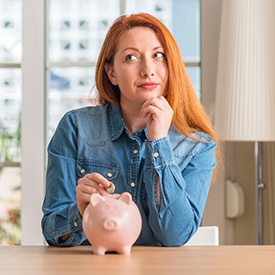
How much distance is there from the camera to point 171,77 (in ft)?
5.95

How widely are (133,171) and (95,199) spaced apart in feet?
1.03

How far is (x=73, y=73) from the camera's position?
11.5ft

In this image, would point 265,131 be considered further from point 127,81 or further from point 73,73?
point 127,81

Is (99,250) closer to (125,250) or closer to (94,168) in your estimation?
(125,250)

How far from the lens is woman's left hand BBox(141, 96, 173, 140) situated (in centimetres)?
171

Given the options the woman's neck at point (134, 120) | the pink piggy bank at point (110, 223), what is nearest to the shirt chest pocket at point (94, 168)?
the woman's neck at point (134, 120)

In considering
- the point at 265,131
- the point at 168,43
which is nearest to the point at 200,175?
the point at 168,43

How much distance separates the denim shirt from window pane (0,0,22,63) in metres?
1.61

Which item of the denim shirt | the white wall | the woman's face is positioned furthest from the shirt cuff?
the white wall

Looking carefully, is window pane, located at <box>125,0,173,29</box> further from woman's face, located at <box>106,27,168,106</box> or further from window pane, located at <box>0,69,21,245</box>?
woman's face, located at <box>106,27,168,106</box>

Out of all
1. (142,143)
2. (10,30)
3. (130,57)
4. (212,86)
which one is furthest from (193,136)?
(10,30)

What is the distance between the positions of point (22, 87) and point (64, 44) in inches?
11.0

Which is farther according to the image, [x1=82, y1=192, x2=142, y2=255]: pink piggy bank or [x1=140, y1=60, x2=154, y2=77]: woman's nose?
[x1=140, y1=60, x2=154, y2=77]: woman's nose

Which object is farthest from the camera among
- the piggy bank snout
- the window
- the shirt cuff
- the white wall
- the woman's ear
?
the window
